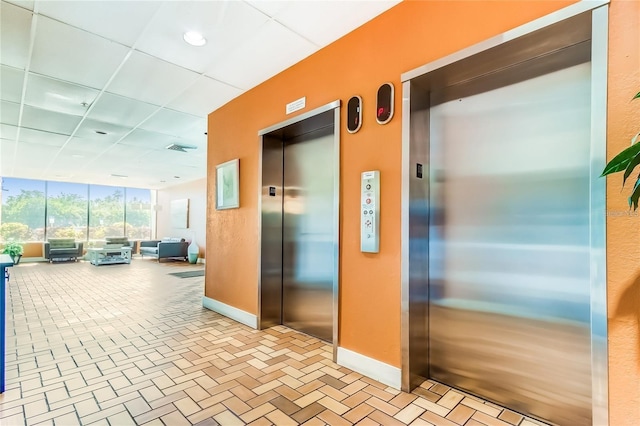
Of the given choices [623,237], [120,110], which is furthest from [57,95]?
[623,237]

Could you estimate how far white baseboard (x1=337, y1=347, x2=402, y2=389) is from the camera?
2.18m

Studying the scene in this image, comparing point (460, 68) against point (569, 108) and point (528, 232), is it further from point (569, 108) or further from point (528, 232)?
point (528, 232)

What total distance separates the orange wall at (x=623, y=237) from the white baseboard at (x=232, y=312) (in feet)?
9.78

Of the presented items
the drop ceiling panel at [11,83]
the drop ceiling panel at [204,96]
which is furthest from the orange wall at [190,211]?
the drop ceiling panel at [11,83]

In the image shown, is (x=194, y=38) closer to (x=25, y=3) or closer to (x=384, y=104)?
(x=25, y=3)

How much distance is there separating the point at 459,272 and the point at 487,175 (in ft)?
2.30

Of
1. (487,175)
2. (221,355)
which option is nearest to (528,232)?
(487,175)

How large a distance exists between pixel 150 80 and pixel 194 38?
3.61ft

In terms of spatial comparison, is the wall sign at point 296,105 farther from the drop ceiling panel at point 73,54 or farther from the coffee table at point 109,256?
the coffee table at point 109,256

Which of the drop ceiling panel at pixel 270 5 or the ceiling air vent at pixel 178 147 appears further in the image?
the ceiling air vent at pixel 178 147

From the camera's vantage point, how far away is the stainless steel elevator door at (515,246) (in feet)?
5.68

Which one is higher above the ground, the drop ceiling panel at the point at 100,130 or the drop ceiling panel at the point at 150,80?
the drop ceiling panel at the point at 150,80

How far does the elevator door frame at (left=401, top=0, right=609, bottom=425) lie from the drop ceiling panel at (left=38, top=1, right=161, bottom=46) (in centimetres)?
208

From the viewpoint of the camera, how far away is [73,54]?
2.92m
